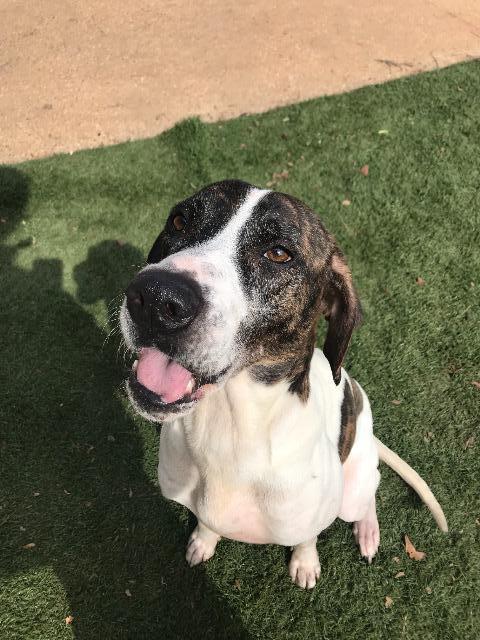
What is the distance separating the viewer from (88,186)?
6.39 meters

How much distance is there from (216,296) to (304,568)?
2460 millimetres

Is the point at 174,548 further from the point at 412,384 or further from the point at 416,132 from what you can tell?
the point at 416,132

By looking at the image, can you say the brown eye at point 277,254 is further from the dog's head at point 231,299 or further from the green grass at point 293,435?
the green grass at point 293,435

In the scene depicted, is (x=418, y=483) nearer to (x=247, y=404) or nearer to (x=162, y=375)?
(x=247, y=404)

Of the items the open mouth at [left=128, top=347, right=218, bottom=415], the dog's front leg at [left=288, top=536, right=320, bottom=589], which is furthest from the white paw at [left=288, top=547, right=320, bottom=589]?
the open mouth at [left=128, top=347, right=218, bottom=415]

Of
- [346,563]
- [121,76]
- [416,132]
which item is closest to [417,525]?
[346,563]

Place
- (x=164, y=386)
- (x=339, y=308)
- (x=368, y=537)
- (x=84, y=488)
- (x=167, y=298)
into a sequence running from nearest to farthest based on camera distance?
(x=167, y=298) < (x=164, y=386) < (x=339, y=308) < (x=368, y=537) < (x=84, y=488)

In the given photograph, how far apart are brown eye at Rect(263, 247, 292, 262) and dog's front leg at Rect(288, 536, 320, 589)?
2.12 meters

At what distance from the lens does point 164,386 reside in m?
2.22

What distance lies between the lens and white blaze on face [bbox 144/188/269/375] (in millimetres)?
2006

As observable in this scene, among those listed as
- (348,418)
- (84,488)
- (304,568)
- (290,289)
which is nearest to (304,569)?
(304,568)

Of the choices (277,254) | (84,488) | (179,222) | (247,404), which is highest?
(277,254)

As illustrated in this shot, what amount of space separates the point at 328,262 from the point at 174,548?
7.92 ft

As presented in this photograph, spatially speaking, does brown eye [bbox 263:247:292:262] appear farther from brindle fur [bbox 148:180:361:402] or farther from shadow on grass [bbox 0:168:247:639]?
shadow on grass [bbox 0:168:247:639]
